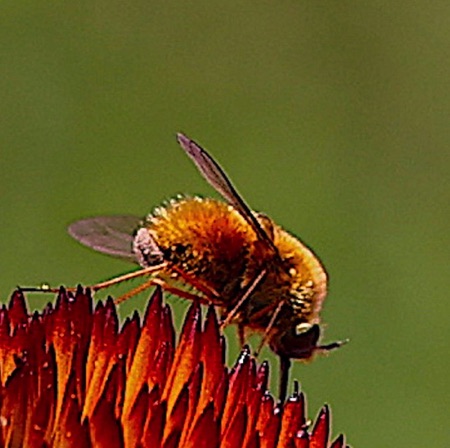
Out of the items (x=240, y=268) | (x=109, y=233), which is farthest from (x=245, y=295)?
(x=109, y=233)

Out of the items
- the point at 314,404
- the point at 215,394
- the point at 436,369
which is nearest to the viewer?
the point at 215,394

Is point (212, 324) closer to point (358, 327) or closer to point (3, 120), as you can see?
point (358, 327)

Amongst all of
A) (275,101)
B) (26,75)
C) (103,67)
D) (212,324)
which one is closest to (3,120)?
(26,75)

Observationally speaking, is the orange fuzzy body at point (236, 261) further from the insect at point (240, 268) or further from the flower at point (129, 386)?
the flower at point (129, 386)

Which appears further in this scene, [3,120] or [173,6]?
[173,6]

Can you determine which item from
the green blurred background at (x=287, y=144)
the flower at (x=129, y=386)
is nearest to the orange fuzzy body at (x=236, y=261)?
the flower at (x=129, y=386)
